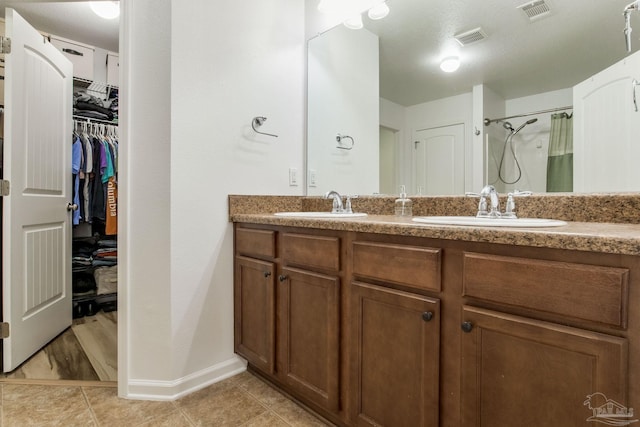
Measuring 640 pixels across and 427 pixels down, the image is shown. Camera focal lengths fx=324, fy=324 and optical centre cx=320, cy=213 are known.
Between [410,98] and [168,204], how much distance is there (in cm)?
134

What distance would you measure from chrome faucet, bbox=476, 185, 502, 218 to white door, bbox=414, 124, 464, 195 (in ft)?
0.76

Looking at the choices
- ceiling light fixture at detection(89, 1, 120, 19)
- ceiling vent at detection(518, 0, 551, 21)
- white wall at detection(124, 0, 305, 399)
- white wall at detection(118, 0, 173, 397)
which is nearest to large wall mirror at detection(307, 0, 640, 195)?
ceiling vent at detection(518, 0, 551, 21)

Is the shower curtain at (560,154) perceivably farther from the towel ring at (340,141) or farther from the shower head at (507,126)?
the towel ring at (340,141)

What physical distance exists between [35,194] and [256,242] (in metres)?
1.51

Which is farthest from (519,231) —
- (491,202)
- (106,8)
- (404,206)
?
(106,8)

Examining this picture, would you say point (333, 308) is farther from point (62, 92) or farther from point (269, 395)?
point (62, 92)

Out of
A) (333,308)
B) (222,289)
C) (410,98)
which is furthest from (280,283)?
(410,98)

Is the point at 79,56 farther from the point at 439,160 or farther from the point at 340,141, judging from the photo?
the point at 439,160

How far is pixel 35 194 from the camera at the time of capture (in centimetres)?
199

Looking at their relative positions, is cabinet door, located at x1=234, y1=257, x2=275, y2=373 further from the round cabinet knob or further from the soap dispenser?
the round cabinet knob

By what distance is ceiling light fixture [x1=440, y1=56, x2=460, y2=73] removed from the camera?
5.14 feet

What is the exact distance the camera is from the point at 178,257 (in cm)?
155

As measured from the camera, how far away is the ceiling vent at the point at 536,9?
1.29 meters

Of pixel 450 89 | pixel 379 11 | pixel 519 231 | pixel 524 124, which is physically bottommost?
pixel 519 231
